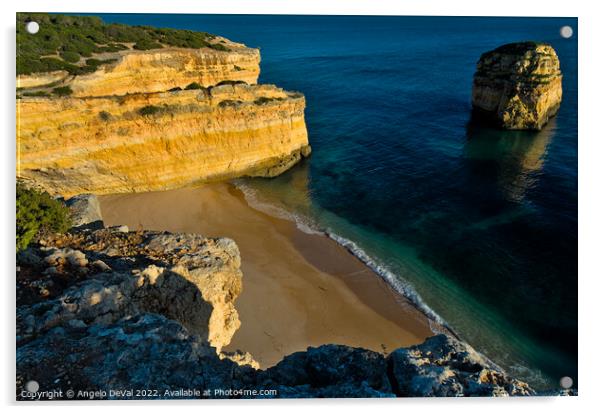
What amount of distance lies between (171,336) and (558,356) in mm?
9694

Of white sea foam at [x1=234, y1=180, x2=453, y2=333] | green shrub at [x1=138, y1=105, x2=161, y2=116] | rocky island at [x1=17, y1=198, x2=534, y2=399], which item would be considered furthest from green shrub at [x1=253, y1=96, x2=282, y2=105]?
rocky island at [x1=17, y1=198, x2=534, y2=399]

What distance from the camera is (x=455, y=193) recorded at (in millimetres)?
19219

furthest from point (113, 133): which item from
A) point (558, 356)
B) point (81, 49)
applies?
point (558, 356)

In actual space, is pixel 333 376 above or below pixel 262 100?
below

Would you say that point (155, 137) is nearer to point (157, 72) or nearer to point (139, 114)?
point (139, 114)

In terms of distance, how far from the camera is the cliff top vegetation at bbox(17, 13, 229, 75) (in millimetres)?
13875

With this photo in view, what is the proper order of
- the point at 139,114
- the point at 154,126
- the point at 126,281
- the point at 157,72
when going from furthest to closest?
the point at 157,72 < the point at 154,126 < the point at 139,114 < the point at 126,281

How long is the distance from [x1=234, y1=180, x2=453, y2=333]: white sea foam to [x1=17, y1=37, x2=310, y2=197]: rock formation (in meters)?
2.27

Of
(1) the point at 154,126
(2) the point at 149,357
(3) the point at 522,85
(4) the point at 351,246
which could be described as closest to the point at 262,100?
(1) the point at 154,126

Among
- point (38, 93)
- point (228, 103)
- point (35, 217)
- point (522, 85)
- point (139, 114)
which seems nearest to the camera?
point (35, 217)

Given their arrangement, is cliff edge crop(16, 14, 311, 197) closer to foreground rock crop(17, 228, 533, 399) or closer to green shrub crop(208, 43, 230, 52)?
green shrub crop(208, 43, 230, 52)

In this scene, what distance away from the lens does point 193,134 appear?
18438mm

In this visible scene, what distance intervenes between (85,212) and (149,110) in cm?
684

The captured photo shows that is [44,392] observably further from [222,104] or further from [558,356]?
[222,104]
